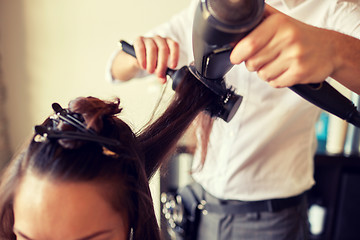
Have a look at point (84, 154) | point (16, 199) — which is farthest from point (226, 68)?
point (16, 199)

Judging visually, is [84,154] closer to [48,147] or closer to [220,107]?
[48,147]

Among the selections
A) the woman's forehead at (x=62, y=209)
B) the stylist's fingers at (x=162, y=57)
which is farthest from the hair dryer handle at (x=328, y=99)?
the woman's forehead at (x=62, y=209)

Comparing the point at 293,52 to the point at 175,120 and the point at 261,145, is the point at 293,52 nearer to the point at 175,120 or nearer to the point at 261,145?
the point at 175,120

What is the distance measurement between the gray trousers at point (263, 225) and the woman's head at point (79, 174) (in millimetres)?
340

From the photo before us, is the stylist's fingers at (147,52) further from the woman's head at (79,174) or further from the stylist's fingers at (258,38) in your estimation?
the stylist's fingers at (258,38)

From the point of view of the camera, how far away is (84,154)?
49 centimetres

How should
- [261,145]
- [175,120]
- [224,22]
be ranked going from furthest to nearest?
[261,145] → [175,120] → [224,22]

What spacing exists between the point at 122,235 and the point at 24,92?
1.68 m

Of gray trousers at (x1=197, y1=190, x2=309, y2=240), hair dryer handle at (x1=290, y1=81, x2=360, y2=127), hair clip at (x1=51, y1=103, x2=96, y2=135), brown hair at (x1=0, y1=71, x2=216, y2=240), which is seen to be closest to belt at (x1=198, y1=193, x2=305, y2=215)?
gray trousers at (x1=197, y1=190, x2=309, y2=240)

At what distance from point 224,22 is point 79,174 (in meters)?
0.32

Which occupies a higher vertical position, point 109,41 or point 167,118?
point 109,41

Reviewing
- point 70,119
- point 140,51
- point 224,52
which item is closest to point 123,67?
point 140,51

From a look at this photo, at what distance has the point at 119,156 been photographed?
510 mm

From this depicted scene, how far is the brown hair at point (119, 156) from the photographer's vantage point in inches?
19.4
